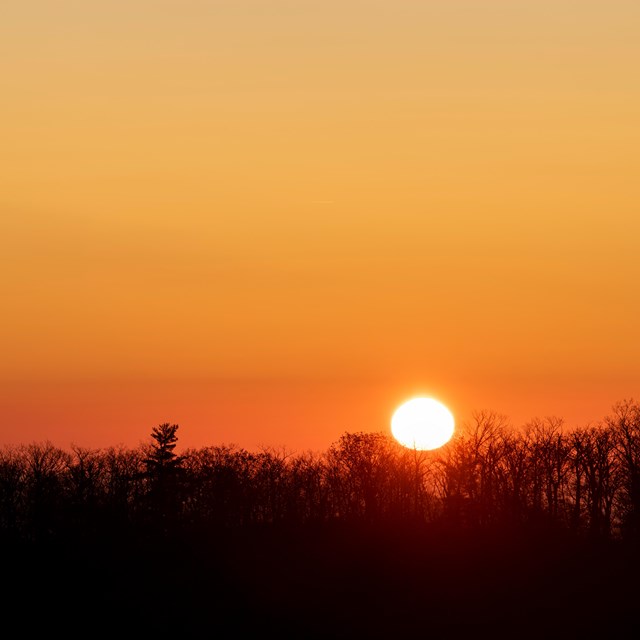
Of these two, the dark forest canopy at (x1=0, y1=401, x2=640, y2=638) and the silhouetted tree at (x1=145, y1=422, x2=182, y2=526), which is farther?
the silhouetted tree at (x1=145, y1=422, x2=182, y2=526)

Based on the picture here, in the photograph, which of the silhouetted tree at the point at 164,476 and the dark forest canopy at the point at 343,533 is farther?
the silhouetted tree at the point at 164,476

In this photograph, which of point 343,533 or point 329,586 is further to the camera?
point 343,533

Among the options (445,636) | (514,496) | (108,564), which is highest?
(514,496)

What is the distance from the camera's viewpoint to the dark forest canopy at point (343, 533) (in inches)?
3580

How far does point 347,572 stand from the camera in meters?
105

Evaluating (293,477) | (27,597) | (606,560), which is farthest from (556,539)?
(27,597)

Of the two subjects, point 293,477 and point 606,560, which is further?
Result: point 293,477

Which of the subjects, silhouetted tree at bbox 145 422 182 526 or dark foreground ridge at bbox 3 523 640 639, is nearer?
dark foreground ridge at bbox 3 523 640 639

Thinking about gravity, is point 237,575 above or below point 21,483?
below

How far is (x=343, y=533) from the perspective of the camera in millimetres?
119562

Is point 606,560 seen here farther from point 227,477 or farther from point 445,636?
point 227,477

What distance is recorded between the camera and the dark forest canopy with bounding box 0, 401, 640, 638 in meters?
90.9

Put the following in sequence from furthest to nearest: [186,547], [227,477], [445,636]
Result: [227,477] → [186,547] → [445,636]

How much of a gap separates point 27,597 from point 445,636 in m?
35.1
